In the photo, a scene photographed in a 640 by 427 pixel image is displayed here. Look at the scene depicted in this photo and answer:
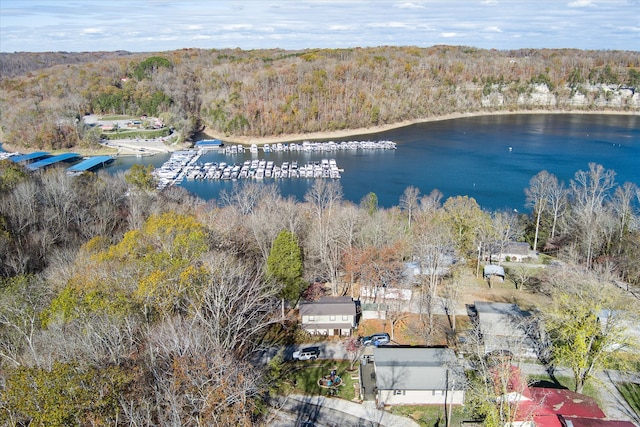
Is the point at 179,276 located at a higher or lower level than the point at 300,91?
lower

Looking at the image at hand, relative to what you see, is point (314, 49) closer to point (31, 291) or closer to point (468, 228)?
point (468, 228)

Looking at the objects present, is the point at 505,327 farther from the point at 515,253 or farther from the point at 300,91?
the point at 300,91

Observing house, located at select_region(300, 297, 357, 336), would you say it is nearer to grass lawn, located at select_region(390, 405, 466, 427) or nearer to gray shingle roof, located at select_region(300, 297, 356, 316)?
gray shingle roof, located at select_region(300, 297, 356, 316)

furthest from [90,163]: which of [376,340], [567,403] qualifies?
[567,403]

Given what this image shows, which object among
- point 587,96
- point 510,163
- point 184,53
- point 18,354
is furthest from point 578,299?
point 184,53

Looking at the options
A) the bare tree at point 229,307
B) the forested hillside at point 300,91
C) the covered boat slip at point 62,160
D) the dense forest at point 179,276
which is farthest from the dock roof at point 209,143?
the bare tree at point 229,307

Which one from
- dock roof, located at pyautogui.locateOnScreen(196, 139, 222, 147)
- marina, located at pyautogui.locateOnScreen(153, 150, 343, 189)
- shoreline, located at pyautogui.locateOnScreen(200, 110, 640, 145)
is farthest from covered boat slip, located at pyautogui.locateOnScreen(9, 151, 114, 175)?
shoreline, located at pyautogui.locateOnScreen(200, 110, 640, 145)

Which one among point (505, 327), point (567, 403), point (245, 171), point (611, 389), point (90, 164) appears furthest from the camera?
point (90, 164)
